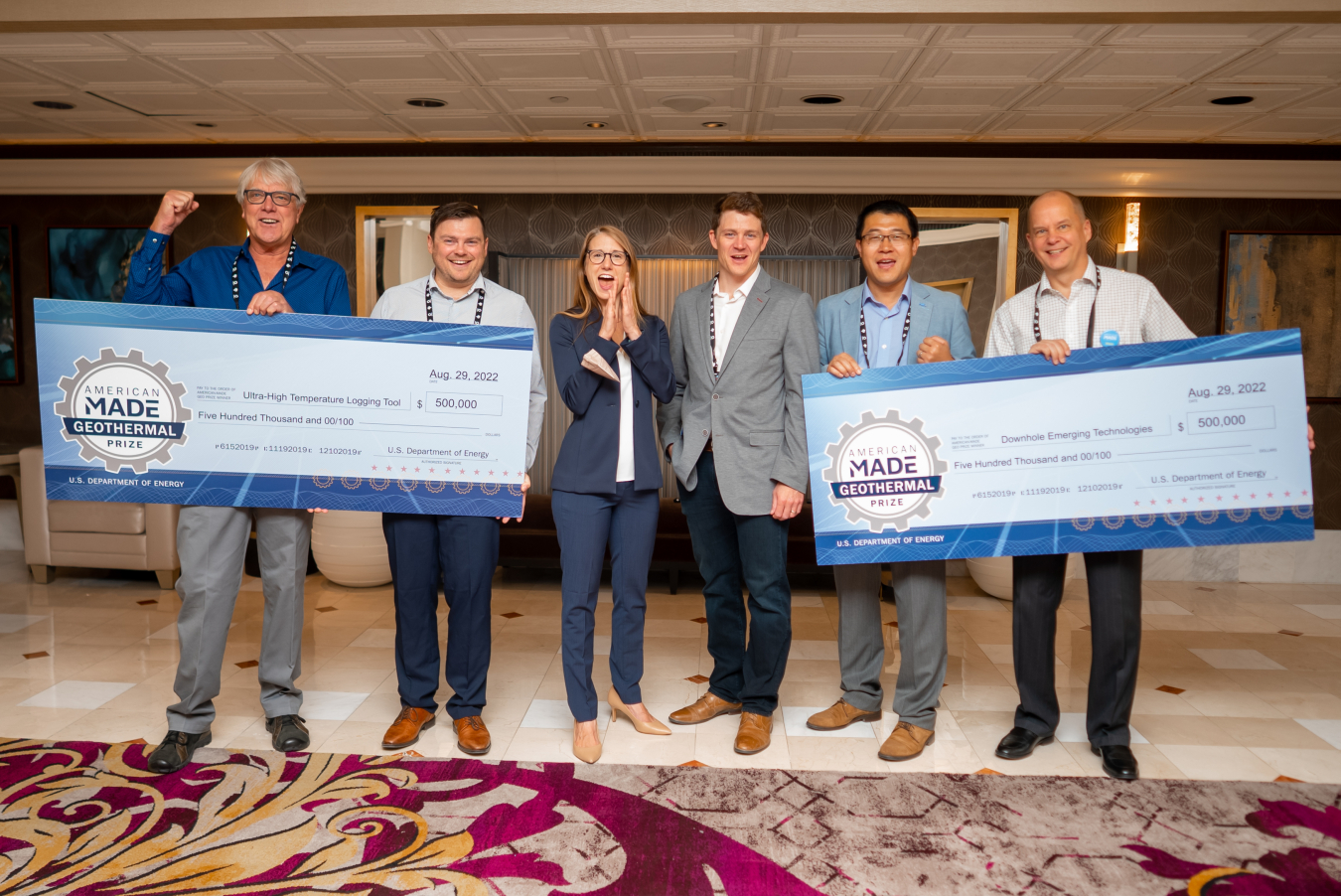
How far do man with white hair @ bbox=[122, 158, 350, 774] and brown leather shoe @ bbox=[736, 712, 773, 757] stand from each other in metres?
1.44

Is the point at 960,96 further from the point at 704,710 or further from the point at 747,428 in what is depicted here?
the point at 704,710

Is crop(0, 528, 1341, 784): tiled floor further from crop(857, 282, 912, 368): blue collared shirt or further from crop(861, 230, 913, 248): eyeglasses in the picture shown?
crop(861, 230, 913, 248): eyeglasses

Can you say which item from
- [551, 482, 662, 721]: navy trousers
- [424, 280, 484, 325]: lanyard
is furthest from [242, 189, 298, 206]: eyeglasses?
[551, 482, 662, 721]: navy trousers

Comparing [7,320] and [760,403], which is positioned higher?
[7,320]

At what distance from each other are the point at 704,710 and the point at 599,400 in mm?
1199

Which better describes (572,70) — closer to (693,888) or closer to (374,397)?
(374,397)

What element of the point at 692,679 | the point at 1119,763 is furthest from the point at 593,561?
the point at 1119,763

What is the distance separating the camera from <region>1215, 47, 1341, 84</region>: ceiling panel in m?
3.96

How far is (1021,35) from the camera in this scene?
380 cm

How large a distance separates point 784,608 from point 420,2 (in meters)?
2.81

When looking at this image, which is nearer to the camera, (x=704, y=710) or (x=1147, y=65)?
(x=704, y=710)

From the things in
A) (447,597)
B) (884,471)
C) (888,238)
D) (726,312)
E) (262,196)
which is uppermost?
(262,196)

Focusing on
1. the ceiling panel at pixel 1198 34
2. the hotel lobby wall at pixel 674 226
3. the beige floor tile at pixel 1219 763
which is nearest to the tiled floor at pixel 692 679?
the beige floor tile at pixel 1219 763

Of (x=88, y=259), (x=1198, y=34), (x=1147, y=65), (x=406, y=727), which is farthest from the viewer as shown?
(x=88, y=259)
